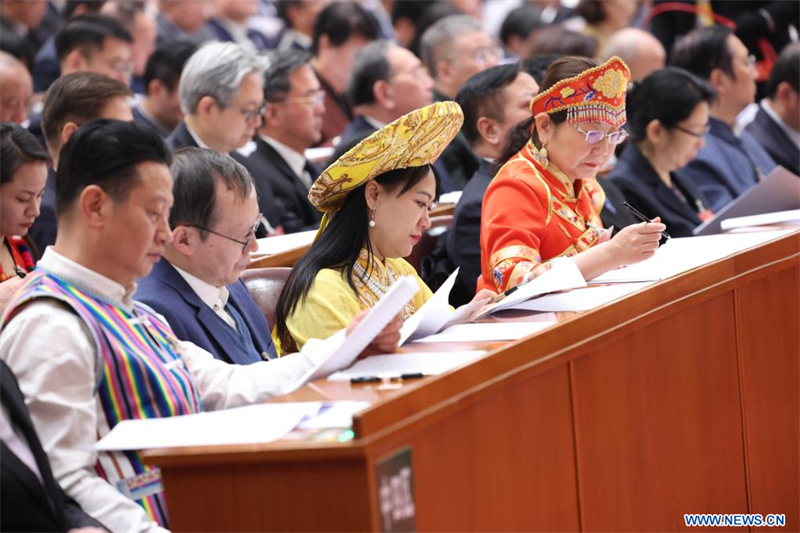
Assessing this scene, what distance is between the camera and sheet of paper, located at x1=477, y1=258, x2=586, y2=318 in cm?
246

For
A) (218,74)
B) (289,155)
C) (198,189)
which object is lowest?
(198,189)

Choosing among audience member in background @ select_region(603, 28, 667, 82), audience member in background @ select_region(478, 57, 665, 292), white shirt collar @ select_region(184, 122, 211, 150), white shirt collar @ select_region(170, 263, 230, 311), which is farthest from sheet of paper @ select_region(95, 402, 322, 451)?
audience member in background @ select_region(603, 28, 667, 82)

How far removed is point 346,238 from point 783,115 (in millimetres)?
3566

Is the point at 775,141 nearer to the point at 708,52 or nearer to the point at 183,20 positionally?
the point at 708,52

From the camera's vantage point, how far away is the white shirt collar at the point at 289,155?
5078mm

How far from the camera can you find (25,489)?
1.76m

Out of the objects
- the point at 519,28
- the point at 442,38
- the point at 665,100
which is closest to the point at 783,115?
the point at 665,100

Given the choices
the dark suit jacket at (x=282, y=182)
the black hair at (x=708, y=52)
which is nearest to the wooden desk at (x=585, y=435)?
the dark suit jacket at (x=282, y=182)

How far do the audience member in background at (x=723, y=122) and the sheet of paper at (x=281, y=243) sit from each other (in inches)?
76.8

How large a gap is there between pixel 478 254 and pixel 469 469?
1.74m

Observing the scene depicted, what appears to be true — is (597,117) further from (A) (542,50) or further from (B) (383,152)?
(A) (542,50)

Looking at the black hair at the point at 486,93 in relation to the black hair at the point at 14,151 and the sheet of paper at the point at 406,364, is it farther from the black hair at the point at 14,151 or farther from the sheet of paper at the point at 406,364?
the sheet of paper at the point at 406,364

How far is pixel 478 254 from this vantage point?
11.6ft

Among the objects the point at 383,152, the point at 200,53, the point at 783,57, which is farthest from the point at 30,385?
the point at 783,57
